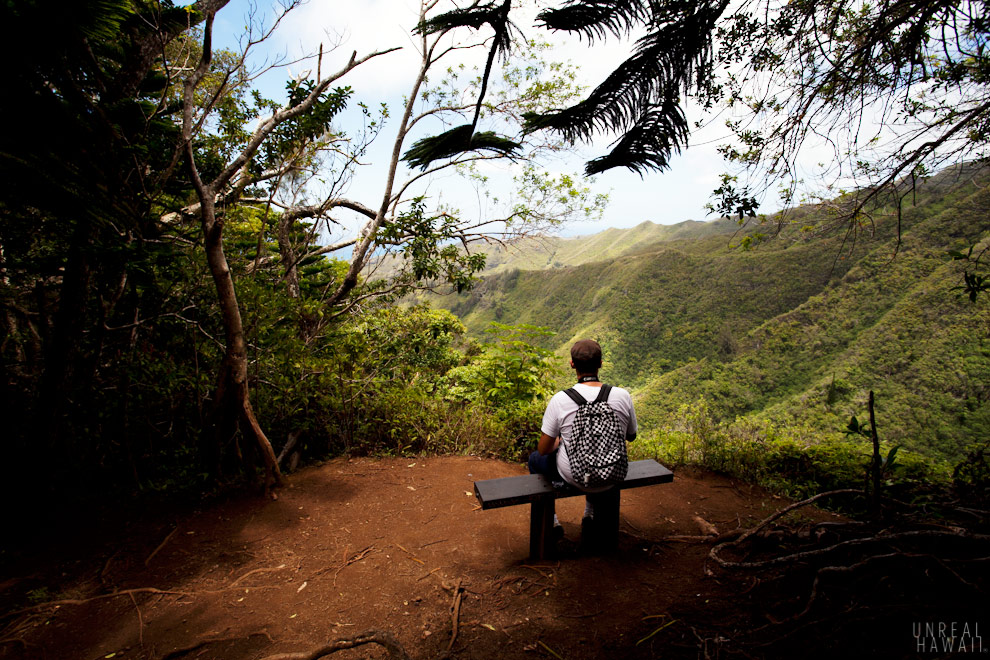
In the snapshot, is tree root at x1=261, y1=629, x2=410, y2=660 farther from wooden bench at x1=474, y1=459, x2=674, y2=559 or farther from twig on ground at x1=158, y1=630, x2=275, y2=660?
wooden bench at x1=474, y1=459, x2=674, y2=559

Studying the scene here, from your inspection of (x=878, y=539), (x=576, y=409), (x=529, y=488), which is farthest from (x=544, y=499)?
(x=878, y=539)

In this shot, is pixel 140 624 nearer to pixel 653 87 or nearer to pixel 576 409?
pixel 576 409

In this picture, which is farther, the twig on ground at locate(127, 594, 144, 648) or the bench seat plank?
the bench seat plank

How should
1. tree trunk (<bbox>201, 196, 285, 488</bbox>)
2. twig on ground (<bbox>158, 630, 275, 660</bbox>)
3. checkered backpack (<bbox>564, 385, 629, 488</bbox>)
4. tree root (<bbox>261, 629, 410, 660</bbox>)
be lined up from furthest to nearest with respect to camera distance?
A: tree trunk (<bbox>201, 196, 285, 488</bbox>) → checkered backpack (<bbox>564, 385, 629, 488</bbox>) → twig on ground (<bbox>158, 630, 275, 660</bbox>) → tree root (<bbox>261, 629, 410, 660</bbox>)

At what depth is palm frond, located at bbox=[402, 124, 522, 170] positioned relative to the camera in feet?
5.96

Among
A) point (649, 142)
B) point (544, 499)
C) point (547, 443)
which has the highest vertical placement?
point (649, 142)

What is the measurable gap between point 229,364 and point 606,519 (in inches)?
111

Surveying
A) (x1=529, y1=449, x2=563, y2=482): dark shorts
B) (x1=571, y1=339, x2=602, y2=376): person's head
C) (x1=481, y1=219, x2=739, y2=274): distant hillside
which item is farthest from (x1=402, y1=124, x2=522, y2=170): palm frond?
(x1=481, y1=219, x2=739, y2=274): distant hillside

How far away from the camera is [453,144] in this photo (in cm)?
188

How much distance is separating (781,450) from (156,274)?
5.75 metres

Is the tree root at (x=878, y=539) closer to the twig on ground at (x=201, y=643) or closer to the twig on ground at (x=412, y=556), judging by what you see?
the twig on ground at (x=412, y=556)

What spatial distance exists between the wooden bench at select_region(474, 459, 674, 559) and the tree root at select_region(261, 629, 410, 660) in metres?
0.78

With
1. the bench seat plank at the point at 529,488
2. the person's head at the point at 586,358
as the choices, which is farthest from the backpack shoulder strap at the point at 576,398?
the bench seat plank at the point at 529,488

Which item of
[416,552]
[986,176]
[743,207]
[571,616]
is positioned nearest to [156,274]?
[416,552]
